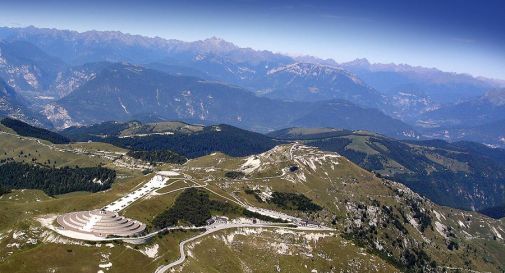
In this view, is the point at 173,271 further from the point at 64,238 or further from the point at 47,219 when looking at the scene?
the point at 47,219

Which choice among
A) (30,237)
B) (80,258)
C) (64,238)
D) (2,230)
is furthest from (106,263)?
(2,230)

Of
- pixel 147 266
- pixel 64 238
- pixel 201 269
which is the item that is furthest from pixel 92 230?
pixel 201 269

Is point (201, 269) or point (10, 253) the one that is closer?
point (10, 253)

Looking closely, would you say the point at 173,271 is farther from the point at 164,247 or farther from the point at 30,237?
the point at 30,237

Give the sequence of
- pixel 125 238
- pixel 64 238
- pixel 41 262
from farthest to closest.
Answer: pixel 125 238, pixel 64 238, pixel 41 262

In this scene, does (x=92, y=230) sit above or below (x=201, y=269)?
above

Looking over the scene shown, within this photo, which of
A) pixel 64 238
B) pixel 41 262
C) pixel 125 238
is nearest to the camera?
pixel 41 262
